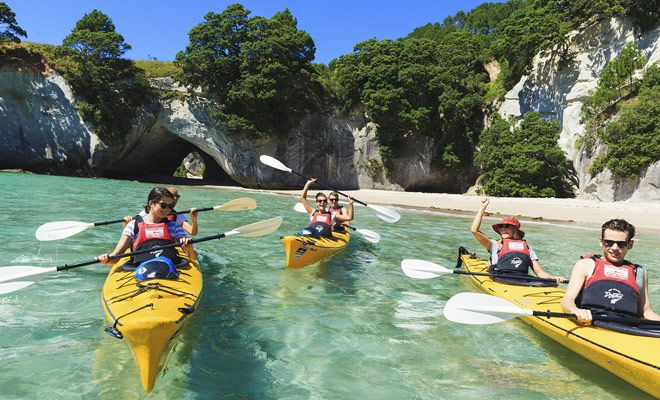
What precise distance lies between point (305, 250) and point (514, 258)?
2.96 meters

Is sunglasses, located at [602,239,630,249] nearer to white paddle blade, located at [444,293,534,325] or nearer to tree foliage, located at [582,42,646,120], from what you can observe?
white paddle blade, located at [444,293,534,325]

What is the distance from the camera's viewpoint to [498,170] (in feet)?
69.7

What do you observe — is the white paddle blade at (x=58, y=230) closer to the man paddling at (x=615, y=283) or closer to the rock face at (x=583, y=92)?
the man paddling at (x=615, y=283)

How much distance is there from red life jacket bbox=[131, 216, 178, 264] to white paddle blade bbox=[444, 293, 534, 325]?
3.06 meters

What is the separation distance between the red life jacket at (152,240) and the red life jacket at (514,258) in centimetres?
418

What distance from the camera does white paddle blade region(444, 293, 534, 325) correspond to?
3.04 metres

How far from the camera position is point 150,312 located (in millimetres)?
2678

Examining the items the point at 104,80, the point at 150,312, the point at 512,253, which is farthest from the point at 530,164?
the point at 104,80

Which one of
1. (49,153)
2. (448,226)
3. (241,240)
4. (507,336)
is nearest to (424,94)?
(448,226)

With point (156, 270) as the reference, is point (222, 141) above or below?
above

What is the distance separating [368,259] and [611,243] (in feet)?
14.3

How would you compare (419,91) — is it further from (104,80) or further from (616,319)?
(616,319)

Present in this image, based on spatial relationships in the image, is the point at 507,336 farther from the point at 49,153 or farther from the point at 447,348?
the point at 49,153

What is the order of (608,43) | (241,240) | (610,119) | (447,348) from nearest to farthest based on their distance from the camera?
(447,348), (241,240), (610,119), (608,43)
